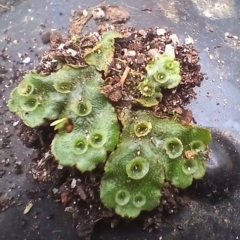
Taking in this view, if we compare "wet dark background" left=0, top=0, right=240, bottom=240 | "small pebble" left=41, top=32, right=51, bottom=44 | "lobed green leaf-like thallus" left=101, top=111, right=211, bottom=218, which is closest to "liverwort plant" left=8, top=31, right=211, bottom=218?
"lobed green leaf-like thallus" left=101, top=111, right=211, bottom=218

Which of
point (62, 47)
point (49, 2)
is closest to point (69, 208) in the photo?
point (62, 47)

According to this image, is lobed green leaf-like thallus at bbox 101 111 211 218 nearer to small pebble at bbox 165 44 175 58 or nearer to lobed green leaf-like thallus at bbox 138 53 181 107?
lobed green leaf-like thallus at bbox 138 53 181 107

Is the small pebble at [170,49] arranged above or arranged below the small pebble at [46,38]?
above

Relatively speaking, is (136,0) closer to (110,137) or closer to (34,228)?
(110,137)

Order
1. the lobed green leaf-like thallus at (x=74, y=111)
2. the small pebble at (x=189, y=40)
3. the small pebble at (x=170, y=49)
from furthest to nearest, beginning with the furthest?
1. the small pebble at (x=189, y=40)
2. the small pebble at (x=170, y=49)
3. the lobed green leaf-like thallus at (x=74, y=111)

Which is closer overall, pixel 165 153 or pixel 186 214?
pixel 165 153

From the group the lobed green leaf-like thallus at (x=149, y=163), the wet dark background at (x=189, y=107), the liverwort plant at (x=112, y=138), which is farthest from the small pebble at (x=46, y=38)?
the lobed green leaf-like thallus at (x=149, y=163)

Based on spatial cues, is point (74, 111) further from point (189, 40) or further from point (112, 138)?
point (189, 40)

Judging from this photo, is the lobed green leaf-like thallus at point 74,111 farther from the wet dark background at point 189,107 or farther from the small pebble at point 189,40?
the small pebble at point 189,40
